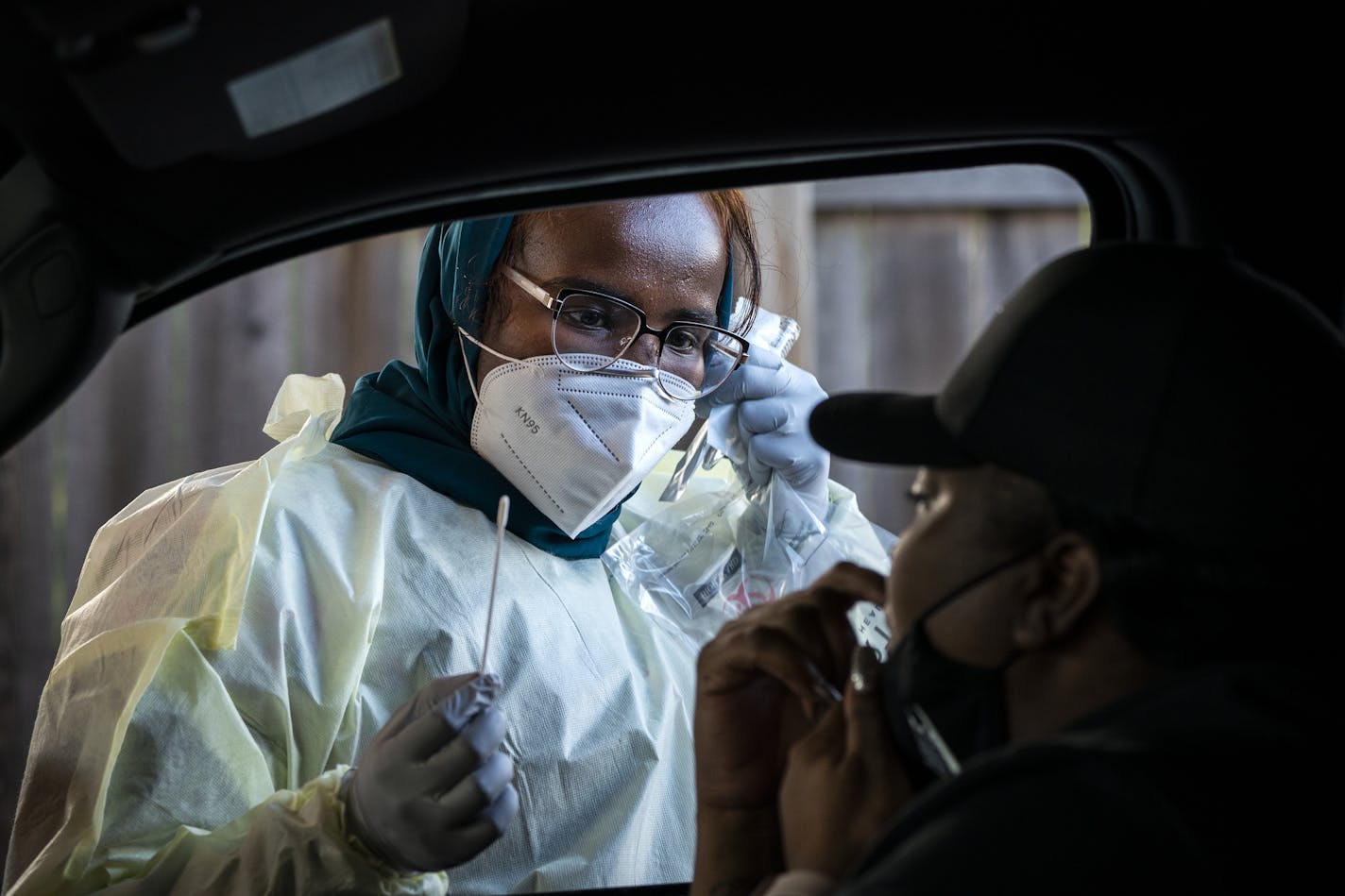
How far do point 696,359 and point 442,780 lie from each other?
75cm

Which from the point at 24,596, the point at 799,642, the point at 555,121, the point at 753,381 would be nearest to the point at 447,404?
the point at 753,381

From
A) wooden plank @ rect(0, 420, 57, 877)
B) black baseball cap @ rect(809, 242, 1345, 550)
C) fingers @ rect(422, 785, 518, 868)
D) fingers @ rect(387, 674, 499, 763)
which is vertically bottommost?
wooden plank @ rect(0, 420, 57, 877)

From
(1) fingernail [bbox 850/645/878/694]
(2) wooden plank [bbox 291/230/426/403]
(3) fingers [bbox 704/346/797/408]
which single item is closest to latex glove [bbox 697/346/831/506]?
(3) fingers [bbox 704/346/797/408]

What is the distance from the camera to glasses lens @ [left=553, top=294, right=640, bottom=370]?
1515 mm

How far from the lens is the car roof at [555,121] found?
2.09ft

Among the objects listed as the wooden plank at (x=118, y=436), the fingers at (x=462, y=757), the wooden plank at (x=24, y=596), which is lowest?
the wooden plank at (x=24, y=596)

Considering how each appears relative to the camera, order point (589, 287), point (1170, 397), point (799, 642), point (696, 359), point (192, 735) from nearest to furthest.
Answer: point (1170, 397), point (799, 642), point (192, 735), point (589, 287), point (696, 359)

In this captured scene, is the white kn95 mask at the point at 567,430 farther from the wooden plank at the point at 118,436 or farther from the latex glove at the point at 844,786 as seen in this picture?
the wooden plank at the point at 118,436

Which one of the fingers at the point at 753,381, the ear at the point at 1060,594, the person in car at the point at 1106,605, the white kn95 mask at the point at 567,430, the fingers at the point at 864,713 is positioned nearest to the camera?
the person in car at the point at 1106,605

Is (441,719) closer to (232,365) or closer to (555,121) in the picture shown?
(555,121)

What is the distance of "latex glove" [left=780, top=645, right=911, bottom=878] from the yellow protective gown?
0.46 meters

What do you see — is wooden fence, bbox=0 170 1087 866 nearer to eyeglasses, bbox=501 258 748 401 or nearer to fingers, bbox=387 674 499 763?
eyeglasses, bbox=501 258 748 401

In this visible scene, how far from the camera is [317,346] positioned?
8.73 ft

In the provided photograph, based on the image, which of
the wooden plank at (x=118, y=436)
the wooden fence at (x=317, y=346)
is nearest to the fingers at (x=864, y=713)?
the wooden fence at (x=317, y=346)
